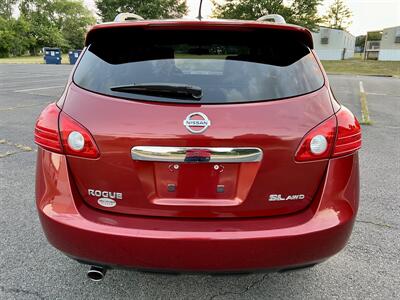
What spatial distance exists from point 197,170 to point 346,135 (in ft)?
2.70

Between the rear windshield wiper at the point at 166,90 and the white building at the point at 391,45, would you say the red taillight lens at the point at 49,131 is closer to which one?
the rear windshield wiper at the point at 166,90

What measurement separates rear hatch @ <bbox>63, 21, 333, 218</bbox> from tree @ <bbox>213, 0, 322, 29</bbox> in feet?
135

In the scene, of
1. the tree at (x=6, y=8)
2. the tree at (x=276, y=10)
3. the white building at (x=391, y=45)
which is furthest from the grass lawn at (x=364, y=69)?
the tree at (x=6, y=8)

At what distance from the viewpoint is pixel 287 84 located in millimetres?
1925

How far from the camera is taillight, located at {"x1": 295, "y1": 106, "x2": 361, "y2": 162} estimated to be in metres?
1.82

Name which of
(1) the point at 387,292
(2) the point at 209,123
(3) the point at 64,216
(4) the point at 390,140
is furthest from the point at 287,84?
(4) the point at 390,140

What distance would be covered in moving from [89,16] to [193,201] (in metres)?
85.6

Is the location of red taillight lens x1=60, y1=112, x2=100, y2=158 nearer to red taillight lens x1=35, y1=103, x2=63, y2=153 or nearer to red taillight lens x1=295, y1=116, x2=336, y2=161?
red taillight lens x1=35, y1=103, x2=63, y2=153

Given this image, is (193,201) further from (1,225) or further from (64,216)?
(1,225)

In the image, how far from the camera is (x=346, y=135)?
192 centimetres

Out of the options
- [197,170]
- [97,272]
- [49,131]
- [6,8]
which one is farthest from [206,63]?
[6,8]

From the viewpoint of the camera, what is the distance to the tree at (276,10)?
40812 millimetres

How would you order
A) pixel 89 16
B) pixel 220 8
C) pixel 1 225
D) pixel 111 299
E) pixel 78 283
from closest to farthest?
pixel 111 299 → pixel 78 283 → pixel 1 225 → pixel 220 8 → pixel 89 16

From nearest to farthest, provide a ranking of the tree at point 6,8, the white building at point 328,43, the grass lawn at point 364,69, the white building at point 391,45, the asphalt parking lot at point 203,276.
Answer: the asphalt parking lot at point 203,276, the grass lawn at point 364,69, the white building at point 391,45, the white building at point 328,43, the tree at point 6,8
